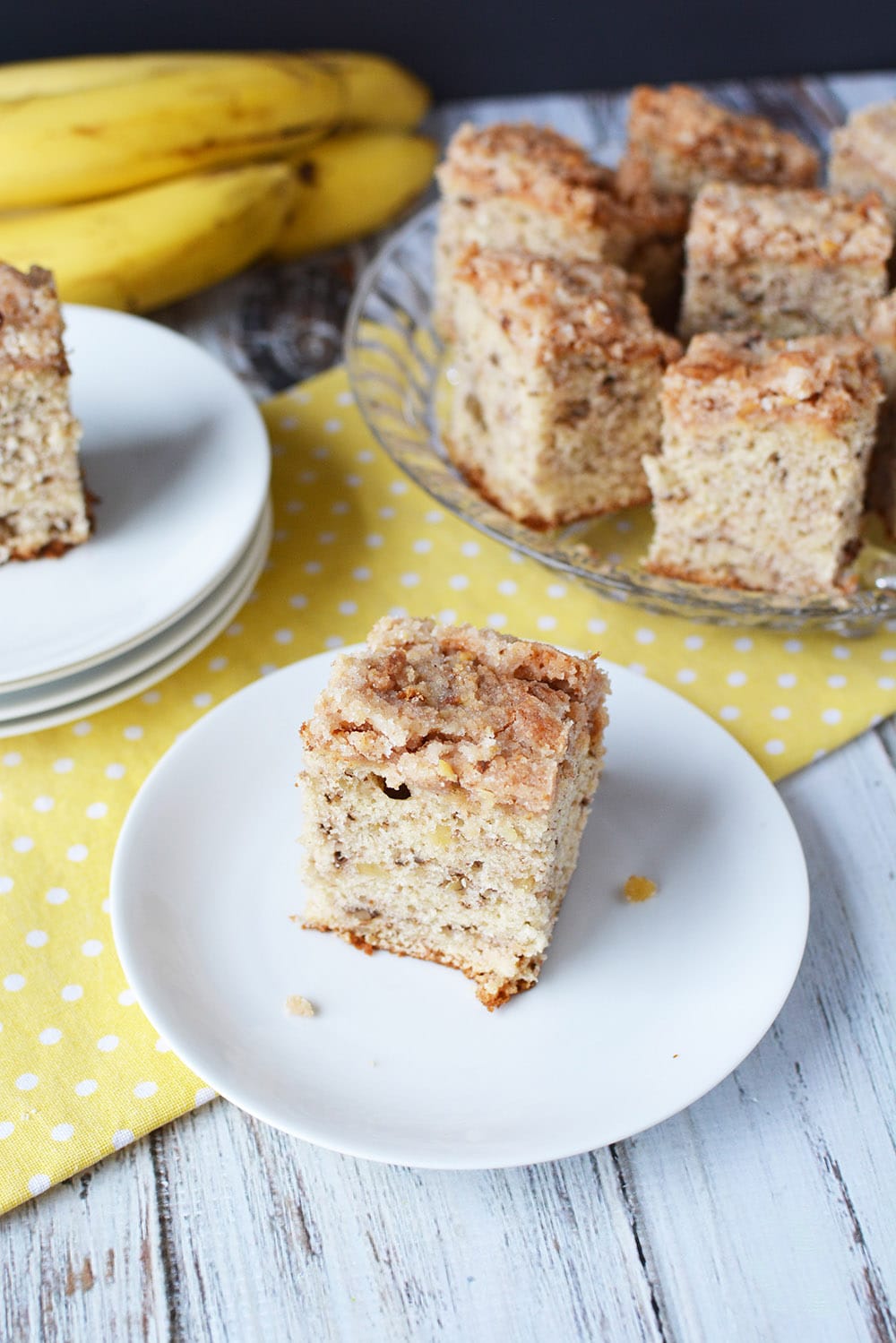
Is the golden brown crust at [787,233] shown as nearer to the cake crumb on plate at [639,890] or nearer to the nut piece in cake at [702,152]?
the nut piece in cake at [702,152]

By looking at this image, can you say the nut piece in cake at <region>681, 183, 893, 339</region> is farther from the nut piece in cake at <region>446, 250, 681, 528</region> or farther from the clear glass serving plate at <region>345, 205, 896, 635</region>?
the clear glass serving plate at <region>345, 205, 896, 635</region>

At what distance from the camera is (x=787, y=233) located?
2553 mm

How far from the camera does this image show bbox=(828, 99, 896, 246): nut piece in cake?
2.78 m

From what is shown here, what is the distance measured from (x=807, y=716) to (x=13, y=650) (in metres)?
1.35

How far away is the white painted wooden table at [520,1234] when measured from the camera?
161 centimetres

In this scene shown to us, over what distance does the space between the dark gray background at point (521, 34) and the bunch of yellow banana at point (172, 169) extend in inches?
16.3

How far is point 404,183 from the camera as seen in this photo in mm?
3609

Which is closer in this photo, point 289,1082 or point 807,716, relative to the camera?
point 289,1082

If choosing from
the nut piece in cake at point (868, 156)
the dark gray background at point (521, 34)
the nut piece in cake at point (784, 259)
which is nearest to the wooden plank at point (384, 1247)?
the nut piece in cake at point (784, 259)

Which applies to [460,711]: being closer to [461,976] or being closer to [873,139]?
[461,976]

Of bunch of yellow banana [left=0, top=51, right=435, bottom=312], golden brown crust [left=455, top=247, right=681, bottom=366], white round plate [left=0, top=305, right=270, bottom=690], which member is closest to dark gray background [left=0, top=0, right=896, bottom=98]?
bunch of yellow banana [left=0, top=51, right=435, bottom=312]

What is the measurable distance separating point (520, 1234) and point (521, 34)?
139 inches

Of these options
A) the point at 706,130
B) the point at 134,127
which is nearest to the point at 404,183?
the point at 134,127

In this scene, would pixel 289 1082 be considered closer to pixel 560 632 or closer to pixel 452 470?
pixel 560 632
